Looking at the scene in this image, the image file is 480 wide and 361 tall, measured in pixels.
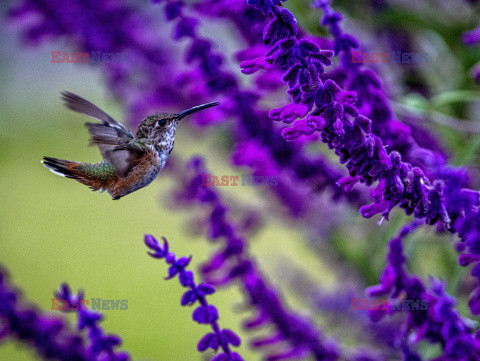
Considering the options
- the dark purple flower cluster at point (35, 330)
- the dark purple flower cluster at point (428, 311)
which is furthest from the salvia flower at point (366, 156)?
the dark purple flower cluster at point (35, 330)

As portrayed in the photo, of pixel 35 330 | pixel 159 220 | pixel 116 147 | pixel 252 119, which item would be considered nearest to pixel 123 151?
pixel 116 147

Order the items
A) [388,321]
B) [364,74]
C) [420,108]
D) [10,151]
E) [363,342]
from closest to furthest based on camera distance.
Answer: [364,74], [420,108], [388,321], [363,342], [10,151]

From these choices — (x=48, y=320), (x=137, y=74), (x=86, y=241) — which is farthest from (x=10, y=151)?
(x=48, y=320)

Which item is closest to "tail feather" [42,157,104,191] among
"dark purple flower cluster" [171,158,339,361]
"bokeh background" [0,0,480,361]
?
"dark purple flower cluster" [171,158,339,361]

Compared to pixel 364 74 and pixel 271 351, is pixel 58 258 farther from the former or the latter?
pixel 364 74

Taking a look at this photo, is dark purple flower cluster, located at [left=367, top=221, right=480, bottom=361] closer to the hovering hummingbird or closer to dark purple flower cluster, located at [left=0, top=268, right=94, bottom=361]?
the hovering hummingbird

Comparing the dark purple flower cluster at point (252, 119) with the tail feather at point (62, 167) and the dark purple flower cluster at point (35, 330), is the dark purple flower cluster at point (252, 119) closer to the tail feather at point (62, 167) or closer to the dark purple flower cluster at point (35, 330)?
the tail feather at point (62, 167)
